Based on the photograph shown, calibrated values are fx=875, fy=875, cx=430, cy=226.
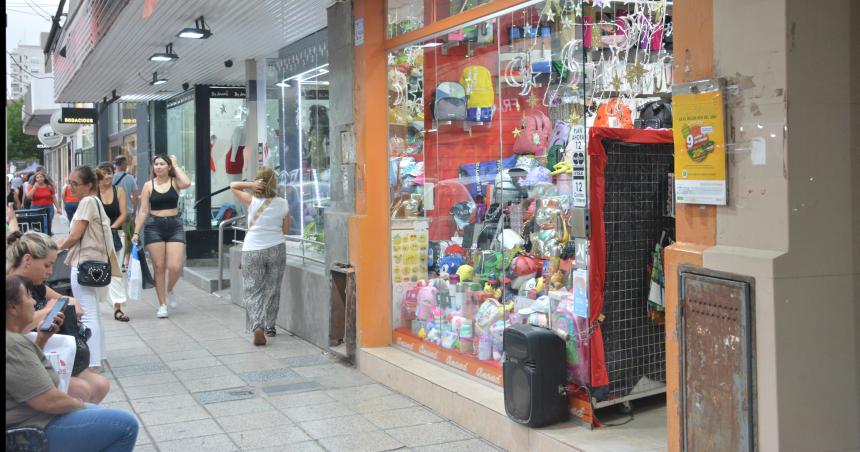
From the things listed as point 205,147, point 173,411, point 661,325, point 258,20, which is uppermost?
point 258,20

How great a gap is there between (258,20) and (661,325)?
21.6ft

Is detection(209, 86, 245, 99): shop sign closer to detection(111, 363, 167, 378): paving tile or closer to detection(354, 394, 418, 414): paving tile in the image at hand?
detection(111, 363, 167, 378): paving tile

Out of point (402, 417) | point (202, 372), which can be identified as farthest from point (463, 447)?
point (202, 372)

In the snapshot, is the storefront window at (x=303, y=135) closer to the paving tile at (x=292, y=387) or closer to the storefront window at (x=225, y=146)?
the paving tile at (x=292, y=387)

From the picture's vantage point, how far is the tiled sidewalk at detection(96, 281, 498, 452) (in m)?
5.45

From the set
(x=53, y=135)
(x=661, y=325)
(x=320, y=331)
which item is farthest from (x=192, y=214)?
(x=53, y=135)

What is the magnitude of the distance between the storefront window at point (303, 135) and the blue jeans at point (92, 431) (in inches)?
195

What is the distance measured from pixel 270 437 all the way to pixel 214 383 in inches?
65.5

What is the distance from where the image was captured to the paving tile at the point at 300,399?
6.32 m

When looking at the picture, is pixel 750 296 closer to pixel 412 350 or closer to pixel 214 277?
pixel 412 350

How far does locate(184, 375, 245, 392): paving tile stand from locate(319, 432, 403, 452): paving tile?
1.73m

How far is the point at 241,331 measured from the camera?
30.7ft

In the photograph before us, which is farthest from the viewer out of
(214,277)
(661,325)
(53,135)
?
(53,135)

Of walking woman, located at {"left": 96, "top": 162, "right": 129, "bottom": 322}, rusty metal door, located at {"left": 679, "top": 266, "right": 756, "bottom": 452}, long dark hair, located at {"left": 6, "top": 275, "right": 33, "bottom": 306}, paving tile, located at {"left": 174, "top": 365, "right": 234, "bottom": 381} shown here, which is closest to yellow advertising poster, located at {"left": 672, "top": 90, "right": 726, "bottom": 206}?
rusty metal door, located at {"left": 679, "top": 266, "right": 756, "bottom": 452}
